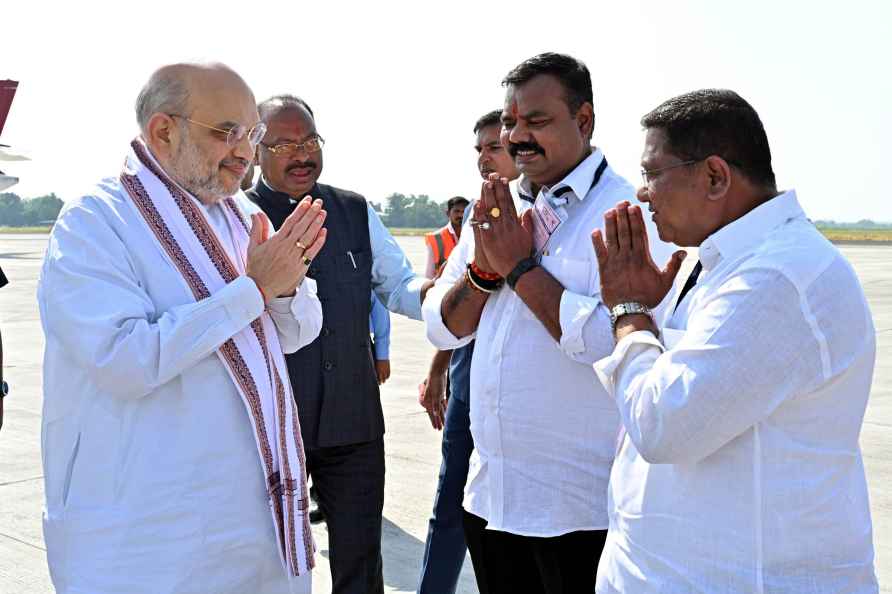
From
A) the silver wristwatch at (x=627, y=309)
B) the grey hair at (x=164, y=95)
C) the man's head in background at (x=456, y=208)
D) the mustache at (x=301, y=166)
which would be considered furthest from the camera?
the man's head in background at (x=456, y=208)

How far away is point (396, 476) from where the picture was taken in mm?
6562

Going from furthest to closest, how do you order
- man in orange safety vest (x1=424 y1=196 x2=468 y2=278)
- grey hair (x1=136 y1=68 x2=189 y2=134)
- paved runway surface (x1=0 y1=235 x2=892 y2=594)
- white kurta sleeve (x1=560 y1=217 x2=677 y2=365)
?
1. man in orange safety vest (x1=424 y1=196 x2=468 y2=278)
2. paved runway surface (x1=0 y1=235 x2=892 y2=594)
3. white kurta sleeve (x1=560 y1=217 x2=677 y2=365)
4. grey hair (x1=136 y1=68 x2=189 y2=134)

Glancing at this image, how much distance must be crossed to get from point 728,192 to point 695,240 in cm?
13

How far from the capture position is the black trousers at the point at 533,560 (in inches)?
117

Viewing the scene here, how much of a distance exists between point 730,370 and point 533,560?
1.33 metres

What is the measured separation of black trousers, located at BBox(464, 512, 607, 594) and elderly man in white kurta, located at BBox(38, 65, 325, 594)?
648 millimetres

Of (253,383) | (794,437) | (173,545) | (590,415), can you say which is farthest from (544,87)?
(173,545)

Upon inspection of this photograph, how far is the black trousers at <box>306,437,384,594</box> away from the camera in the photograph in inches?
152

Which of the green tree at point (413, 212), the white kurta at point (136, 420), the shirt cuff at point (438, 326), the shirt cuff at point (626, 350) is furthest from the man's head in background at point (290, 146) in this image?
the green tree at point (413, 212)

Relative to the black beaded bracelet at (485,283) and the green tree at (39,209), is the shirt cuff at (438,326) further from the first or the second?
the green tree at (39,209)

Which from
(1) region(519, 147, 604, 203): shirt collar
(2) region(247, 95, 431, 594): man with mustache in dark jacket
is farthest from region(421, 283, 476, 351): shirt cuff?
(2) region(247, 95, 431, 594): man with mustache in dark jacket

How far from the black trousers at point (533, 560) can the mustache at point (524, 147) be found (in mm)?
1136

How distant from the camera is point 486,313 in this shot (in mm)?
3197

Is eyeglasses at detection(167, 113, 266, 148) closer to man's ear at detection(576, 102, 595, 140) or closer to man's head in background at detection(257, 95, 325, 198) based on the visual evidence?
man's ear at detection(576, 102, 595, 140)
